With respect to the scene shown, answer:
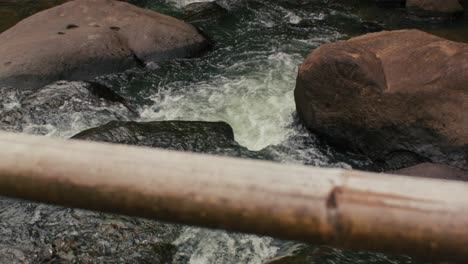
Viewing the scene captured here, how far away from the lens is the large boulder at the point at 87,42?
606 cm

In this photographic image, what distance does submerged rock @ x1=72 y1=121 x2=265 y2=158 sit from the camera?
475 cm

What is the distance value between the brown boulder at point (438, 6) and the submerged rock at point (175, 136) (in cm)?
478

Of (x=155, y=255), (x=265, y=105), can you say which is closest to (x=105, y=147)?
(x=155, y=255)

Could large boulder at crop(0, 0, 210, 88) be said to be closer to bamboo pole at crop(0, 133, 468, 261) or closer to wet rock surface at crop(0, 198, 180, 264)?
wet rock surface at crop(0, 198, 180, 264)

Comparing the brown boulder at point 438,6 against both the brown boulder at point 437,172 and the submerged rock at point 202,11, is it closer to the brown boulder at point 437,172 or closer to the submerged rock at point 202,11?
the submerged rock at point 202,11

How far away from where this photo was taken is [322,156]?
4.94 meters

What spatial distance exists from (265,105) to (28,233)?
300cm

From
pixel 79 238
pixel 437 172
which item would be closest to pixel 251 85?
pixel 437 172

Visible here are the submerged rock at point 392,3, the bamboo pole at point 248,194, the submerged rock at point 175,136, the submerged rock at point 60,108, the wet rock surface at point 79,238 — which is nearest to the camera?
the bamboo pole at point 248,194

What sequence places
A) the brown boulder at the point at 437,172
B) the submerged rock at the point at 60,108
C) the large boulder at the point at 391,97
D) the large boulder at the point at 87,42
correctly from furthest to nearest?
the large boulder at the point at 87,42 < the submerged rock at the point at 60,108 < the large boulder at the point at 391,97 < the brown boulder at the point at 437,172

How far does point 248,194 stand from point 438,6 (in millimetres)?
8081

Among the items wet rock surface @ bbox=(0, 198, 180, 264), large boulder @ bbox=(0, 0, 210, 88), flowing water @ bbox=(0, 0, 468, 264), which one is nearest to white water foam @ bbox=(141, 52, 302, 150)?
flowing water @ bbox=(0, 0, 468, 264)

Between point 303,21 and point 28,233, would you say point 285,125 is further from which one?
point 303,21

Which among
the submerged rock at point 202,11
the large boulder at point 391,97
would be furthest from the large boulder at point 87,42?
the large boulder at point 391,97
